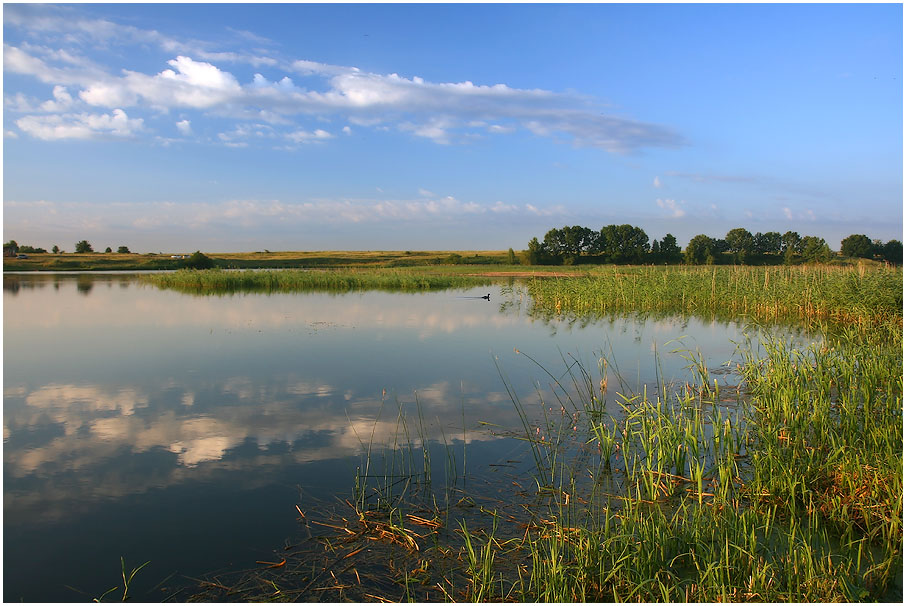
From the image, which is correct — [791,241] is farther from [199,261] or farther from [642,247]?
[199,261]

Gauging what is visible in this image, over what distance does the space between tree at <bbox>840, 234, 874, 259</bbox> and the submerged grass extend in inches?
2026

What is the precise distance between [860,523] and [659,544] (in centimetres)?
165

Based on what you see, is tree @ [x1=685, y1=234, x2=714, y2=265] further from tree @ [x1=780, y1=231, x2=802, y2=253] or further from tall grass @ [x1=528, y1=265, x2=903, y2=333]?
tall grass @ [x1=528, y1=265, x2=903, y2=333]

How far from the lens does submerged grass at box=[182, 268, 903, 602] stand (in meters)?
3.17

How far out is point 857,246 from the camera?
Result: 50.3 m

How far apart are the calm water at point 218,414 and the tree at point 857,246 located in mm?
43252

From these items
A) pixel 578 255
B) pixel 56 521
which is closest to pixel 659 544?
pixel 56 521

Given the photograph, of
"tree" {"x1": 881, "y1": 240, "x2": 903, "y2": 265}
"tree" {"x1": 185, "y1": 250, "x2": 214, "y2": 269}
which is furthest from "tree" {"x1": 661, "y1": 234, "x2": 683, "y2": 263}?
"tree" {"x1": 185, "y1": 250, "x2": 214, "y2": 269}

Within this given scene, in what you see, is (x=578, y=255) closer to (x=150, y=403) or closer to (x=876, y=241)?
(x=876, y=241)

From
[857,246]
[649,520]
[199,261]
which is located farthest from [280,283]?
[857,246]

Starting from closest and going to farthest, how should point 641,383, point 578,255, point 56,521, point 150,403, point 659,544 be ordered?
1. point 659,544
2. point 56,521
3. point 150,403
4. point 641,383
5. point 578,255

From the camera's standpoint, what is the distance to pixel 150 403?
25.8ft

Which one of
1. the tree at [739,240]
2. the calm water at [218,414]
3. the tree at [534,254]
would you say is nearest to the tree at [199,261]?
the calm water at [218,414]

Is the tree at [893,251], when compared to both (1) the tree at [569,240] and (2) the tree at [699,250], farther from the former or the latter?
(1) the tree at [569,240]
